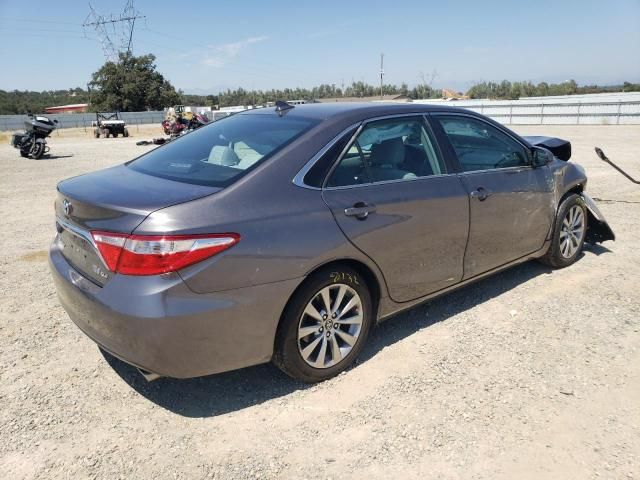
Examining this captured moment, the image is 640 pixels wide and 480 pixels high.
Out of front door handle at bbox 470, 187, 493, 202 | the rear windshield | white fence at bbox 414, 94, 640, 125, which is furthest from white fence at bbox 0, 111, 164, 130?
front door handle at bbox 470, 187, 493, 202

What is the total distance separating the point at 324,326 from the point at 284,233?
0.68m

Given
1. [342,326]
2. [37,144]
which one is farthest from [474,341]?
[37,144]

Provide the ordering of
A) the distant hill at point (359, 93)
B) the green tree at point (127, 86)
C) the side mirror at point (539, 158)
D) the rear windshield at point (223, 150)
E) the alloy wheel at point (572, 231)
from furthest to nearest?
1. the green tree at point (127, 86)
2. the distant hill at point (359, 93)
3. the alloy wheel at point (572, 231)
4. the side mirror at point (539, 158)
5. the rear windshield at point (223, 150)

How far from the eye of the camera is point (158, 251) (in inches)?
97.1

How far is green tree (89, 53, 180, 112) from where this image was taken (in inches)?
2872

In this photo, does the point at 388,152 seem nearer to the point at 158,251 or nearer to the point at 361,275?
the point at 361,275

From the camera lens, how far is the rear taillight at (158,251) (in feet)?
8.10

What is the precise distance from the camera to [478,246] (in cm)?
395

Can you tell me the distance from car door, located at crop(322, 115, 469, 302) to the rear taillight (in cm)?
80

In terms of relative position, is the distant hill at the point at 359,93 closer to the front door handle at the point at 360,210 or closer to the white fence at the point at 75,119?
the white fence at the point at 75,119

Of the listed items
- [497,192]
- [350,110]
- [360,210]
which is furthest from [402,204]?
[497,192]

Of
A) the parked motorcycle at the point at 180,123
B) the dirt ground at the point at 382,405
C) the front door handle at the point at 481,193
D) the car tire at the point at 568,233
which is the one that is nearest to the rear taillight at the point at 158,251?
the dirt ground at the point at 382,405

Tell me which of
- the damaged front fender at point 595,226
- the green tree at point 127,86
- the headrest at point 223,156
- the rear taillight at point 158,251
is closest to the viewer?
the rear taillight at point 158,251

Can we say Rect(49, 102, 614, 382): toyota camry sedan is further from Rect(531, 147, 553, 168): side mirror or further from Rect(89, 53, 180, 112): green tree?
Rect(89, 53, 180, 112): green tree
